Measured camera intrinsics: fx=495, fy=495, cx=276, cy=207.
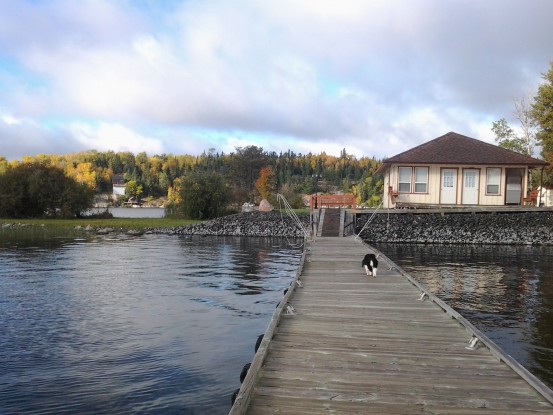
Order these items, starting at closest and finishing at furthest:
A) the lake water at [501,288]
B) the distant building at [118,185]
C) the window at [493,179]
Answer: the lake water at [501,288] → the window at [493,179] → the distant building at [118,185]

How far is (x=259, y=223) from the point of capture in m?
40.0

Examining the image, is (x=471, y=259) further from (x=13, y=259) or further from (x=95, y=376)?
(x=13, y=259)

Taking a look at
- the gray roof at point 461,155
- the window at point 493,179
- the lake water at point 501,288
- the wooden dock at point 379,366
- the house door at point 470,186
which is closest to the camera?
the wooden dock at point 379,366

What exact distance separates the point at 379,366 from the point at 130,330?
22.5 ft

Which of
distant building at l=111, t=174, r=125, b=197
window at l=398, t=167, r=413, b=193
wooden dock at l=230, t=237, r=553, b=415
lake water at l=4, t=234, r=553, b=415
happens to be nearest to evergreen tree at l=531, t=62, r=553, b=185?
window at l=398, t=167, r=413, b=193

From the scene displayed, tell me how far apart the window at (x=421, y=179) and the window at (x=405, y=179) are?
0.48m

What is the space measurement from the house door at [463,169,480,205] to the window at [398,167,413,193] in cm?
375

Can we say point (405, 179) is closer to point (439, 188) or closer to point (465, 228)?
point (439, 188)

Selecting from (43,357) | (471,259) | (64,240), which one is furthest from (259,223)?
(43,357)

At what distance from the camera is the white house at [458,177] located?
33844 millimetres

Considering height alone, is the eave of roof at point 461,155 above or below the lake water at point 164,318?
above

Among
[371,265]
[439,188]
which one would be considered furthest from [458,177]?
[371,265]

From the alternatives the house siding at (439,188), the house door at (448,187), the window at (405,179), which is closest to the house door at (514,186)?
the house siding at (439,188)

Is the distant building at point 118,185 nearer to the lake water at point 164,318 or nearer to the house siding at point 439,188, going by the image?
the house siding at point 439,188
